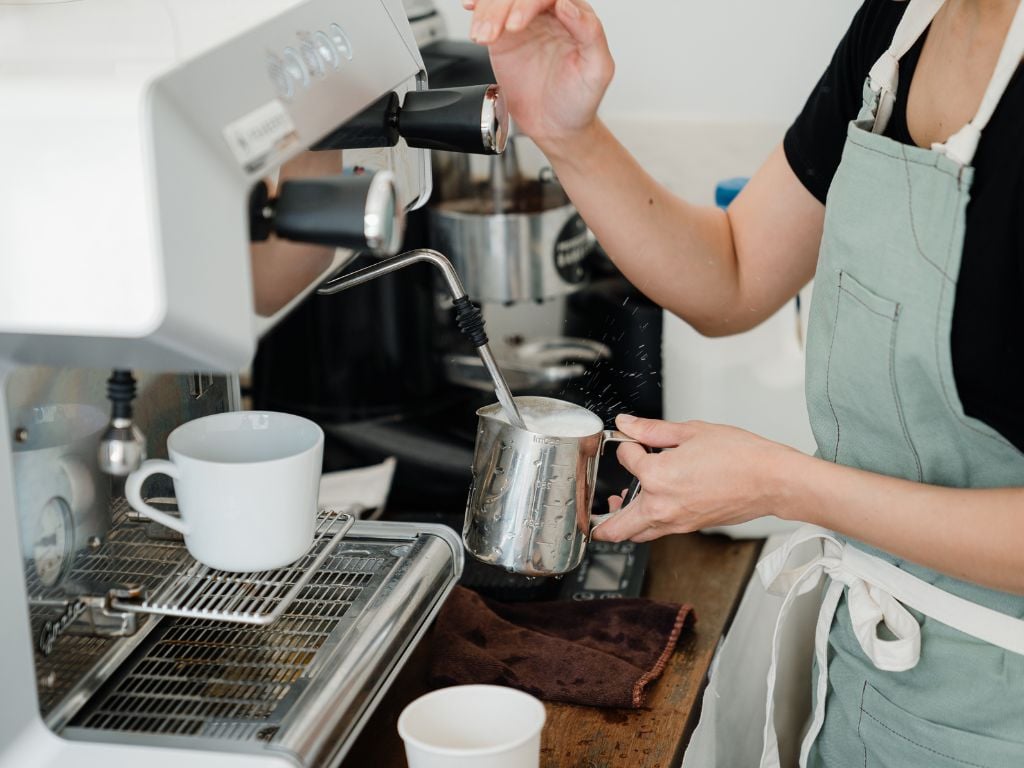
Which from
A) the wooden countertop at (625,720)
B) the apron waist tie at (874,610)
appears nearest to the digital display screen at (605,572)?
the wooden countertop at (625,720)

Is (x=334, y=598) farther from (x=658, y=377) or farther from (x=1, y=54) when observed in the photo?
(x=658, y=377)

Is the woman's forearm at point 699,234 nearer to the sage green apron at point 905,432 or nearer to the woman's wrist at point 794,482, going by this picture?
the sage green apron at point 905,432

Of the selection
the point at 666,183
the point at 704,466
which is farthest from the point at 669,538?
the point at 666,183

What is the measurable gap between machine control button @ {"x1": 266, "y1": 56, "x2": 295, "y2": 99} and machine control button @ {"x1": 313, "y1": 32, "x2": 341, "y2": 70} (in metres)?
0.06

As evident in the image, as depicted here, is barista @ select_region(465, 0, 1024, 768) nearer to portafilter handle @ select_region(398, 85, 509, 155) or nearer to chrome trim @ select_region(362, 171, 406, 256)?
portafilter handle @ select_region(398, 85, 509, 155)

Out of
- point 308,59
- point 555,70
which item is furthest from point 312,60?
point 555,70

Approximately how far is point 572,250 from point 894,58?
572 mm

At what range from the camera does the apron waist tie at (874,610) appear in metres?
0.86

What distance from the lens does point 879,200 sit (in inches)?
33.6

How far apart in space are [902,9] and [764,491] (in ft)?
1.36

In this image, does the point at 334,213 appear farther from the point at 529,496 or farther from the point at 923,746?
the point at 923,746

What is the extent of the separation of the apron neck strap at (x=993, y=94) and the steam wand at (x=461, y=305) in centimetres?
34

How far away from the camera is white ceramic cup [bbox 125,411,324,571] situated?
0.70 meters

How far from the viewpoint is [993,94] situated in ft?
2.58
